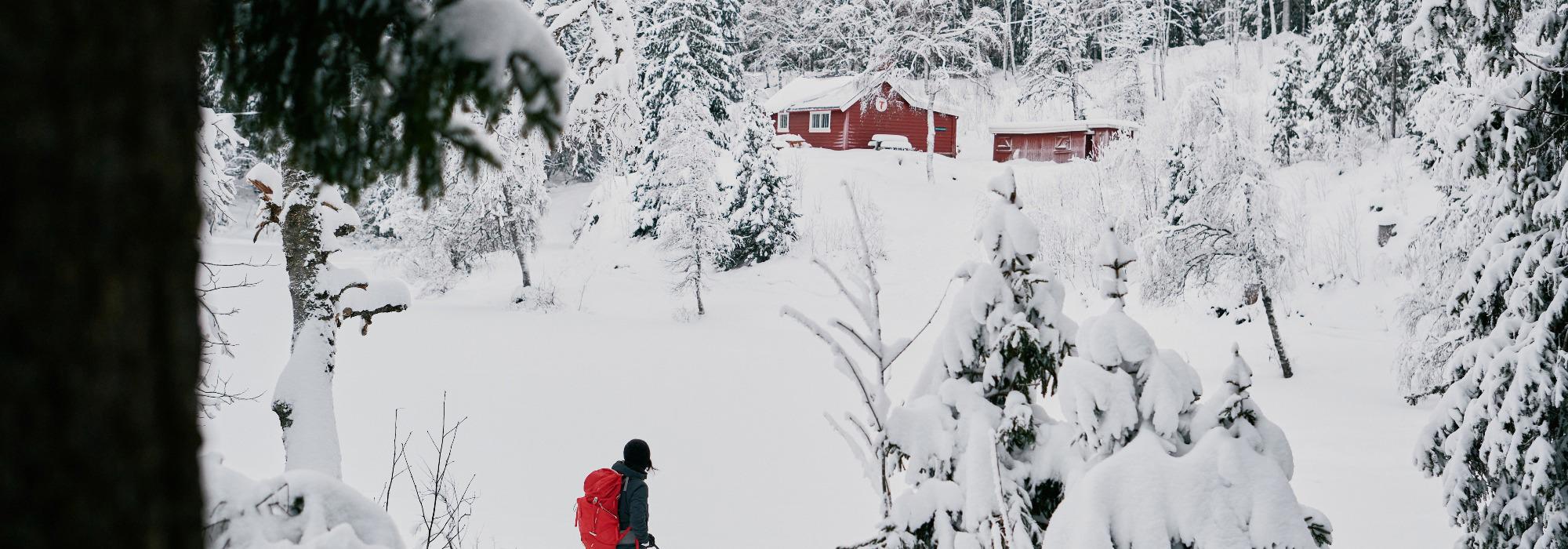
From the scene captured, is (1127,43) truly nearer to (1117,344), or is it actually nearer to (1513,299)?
(1513,299)

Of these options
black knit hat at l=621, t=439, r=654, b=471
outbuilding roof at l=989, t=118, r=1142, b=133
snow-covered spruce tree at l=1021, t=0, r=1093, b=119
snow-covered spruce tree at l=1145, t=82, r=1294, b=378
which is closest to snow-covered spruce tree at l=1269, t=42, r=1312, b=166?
outbuilding roof at l=989, t=118, r=1142, b=133

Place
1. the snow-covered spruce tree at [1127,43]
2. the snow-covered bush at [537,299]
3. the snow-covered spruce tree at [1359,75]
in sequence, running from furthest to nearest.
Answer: the snow-covered spruce tree at [1127,43] → the snow-covered spruce tree at [1359,75] → the snow-covered bush at [537,299]

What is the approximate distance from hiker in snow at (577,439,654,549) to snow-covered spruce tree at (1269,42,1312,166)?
23.8 m

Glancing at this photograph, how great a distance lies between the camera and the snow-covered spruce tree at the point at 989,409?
141 inches

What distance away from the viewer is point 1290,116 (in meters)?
24.8

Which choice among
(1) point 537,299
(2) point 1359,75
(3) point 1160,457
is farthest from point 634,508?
(2) point 1359,75

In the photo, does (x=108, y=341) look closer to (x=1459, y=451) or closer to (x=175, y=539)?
(x=175, y=539)

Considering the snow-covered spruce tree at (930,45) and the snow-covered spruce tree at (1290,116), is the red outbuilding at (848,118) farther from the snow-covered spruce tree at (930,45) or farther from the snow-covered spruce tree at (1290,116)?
the snow-covered spruce tree at (1290,116)

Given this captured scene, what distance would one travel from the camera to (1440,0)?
19.6 ft

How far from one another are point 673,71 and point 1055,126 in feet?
47.8

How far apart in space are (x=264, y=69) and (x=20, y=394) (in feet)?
2.93

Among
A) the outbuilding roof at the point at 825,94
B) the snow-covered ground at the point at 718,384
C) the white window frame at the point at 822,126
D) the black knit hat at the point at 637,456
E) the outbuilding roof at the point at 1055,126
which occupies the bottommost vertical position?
the snow-covered ground at the point at 718,384

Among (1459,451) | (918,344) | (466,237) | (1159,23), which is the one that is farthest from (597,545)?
(1159,23)

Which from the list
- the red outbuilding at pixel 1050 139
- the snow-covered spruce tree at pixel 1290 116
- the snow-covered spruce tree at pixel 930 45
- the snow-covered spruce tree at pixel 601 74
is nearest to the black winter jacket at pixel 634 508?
the snow-covered spruce tree at pixel 601 74
